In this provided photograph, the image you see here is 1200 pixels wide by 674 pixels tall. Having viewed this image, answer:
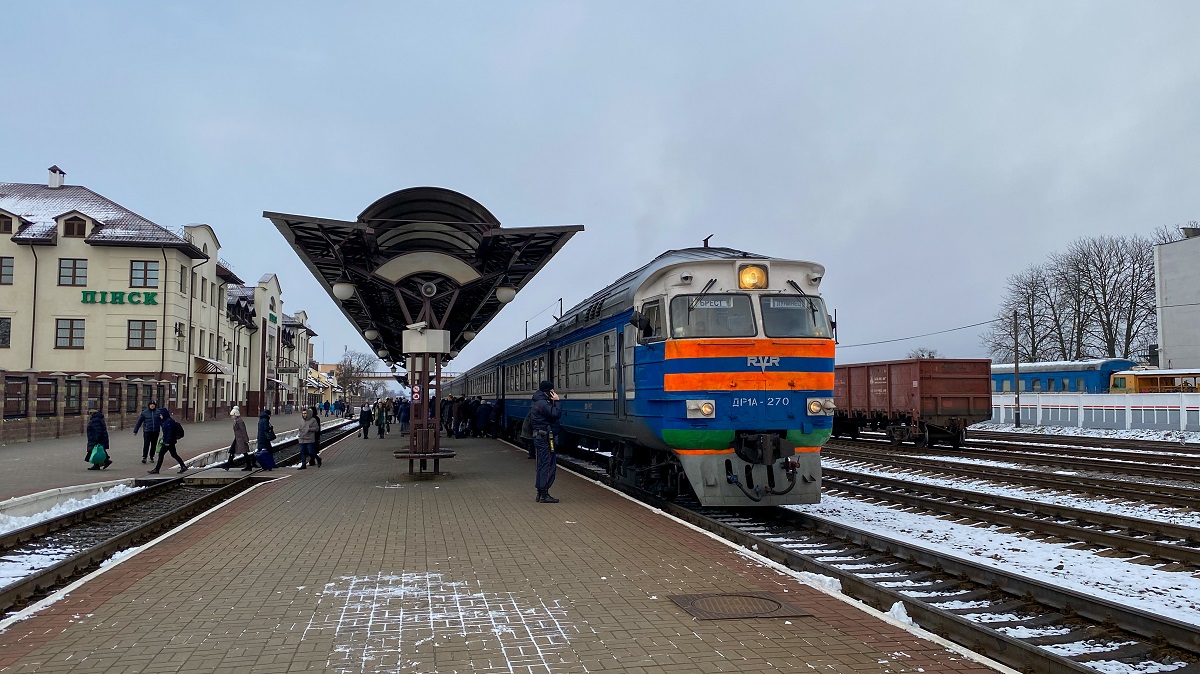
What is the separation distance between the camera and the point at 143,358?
1513 inches

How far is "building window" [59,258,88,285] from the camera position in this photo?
37812mm

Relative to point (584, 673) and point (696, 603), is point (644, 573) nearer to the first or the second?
point (696, 603)

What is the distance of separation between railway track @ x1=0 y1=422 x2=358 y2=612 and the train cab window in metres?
6.32

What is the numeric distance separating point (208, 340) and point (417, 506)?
132 feet

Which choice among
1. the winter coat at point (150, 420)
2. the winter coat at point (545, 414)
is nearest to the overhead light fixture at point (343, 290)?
the winter coat at point (545, 414)

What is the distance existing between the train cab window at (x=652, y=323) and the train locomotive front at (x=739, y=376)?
0.04 feet

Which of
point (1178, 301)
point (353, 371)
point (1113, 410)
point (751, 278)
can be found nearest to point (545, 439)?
point (751, 278)

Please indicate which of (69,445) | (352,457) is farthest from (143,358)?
(352,457)

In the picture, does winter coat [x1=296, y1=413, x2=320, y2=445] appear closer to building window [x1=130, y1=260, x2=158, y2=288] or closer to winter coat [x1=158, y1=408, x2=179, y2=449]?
winter coat [x1=158, y1=408, x2=179, y2=449]

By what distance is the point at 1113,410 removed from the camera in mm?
30406

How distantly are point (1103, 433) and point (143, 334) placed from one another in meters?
41.4

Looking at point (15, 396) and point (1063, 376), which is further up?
point (1063, 376)

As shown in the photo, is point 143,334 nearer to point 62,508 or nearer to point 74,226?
point 74,226

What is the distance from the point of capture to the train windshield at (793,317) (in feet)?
32.4
